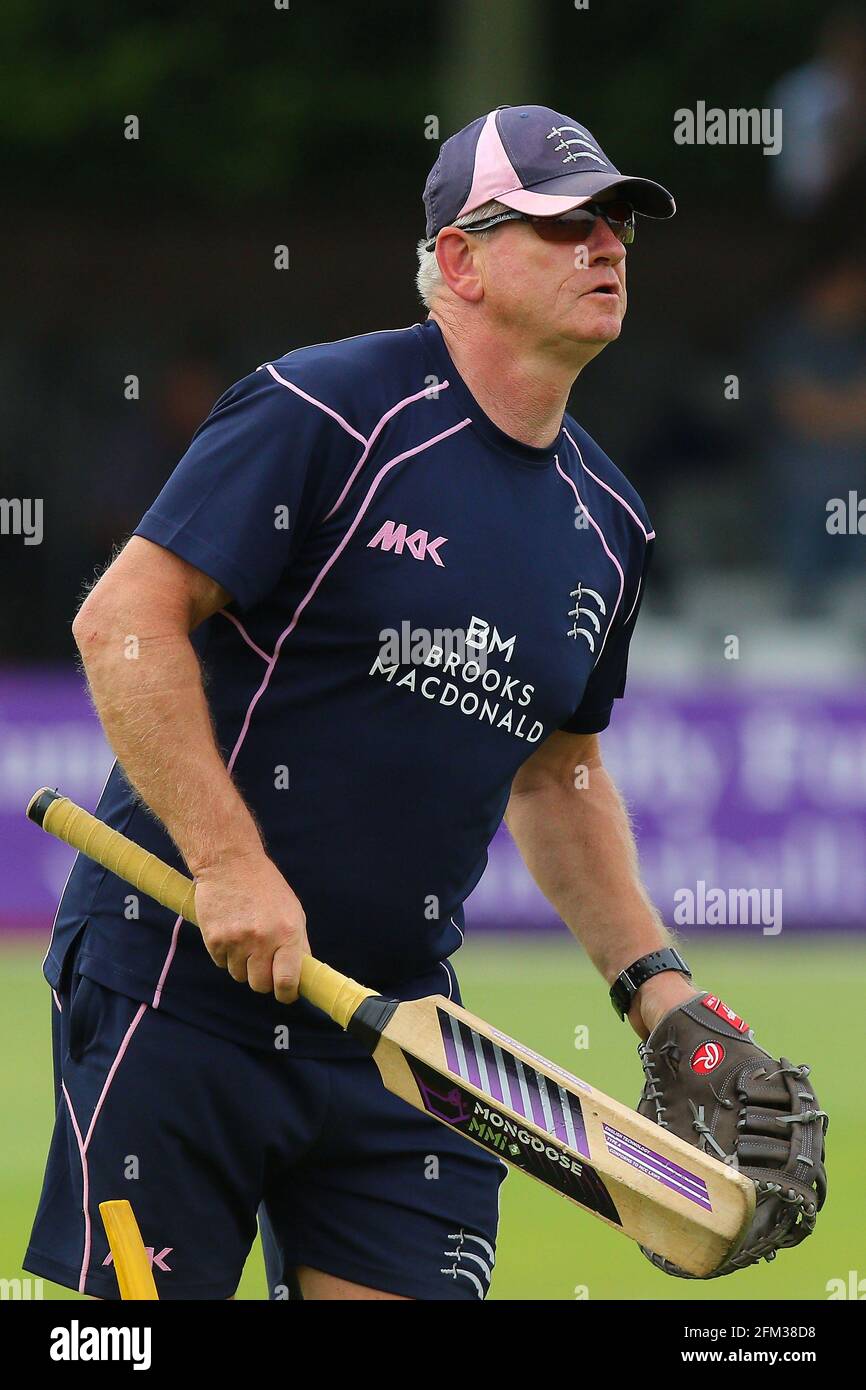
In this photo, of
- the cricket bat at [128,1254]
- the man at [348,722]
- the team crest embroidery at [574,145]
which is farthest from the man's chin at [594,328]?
the cricket bat at [128,1254]

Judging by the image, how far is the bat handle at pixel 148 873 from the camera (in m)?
3.94

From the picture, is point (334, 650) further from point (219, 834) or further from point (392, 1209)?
point (392, 1209)

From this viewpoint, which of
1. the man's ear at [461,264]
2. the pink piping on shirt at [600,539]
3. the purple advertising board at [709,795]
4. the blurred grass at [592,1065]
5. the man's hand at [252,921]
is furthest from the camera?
the purple advertising board at [709,795]

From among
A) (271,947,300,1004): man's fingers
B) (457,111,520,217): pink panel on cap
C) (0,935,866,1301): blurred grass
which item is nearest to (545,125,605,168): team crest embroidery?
(457,111,520,217): pink panel on cap

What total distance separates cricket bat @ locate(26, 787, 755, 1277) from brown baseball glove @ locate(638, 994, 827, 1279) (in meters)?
0.26

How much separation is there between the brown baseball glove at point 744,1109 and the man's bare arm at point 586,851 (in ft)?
0.63

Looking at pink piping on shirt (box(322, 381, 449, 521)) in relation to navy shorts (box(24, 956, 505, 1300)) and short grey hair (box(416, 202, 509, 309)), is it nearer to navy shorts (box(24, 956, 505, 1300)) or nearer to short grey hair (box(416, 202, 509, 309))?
short grey hair (box(416, 202, 509, 309))

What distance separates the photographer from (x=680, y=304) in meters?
16.5

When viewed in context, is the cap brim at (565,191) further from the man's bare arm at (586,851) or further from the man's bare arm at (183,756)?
the man's bare arm at (586,851)

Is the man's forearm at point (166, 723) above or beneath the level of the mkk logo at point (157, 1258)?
above

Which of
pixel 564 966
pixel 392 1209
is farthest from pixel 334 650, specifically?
pixel 564 966

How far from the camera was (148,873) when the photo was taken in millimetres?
4035

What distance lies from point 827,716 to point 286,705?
296 inches

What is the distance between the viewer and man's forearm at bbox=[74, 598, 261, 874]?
383 cm
